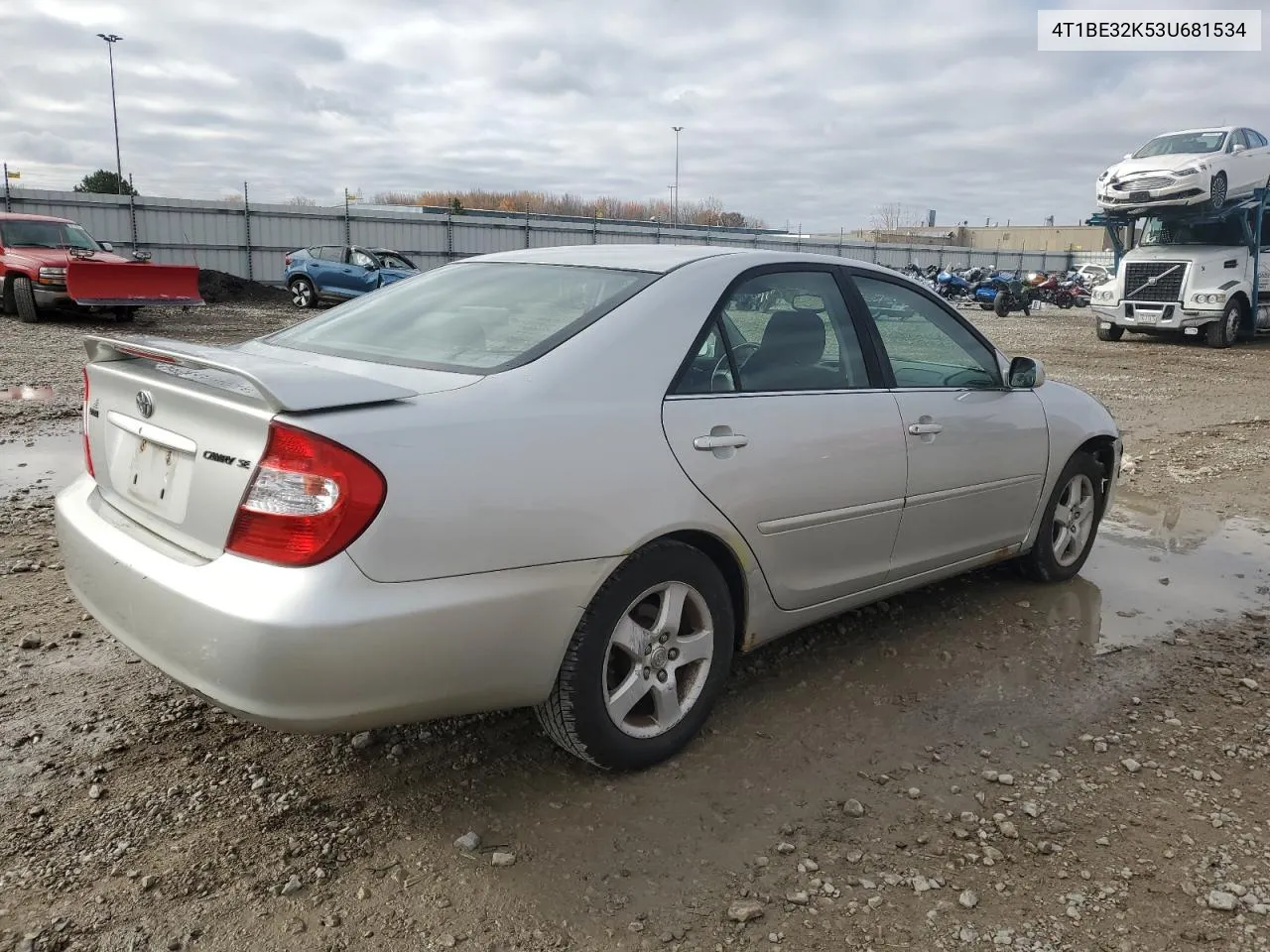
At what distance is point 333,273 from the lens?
22891 millimetres

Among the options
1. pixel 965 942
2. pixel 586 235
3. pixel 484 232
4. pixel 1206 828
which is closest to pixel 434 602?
pixel 965 942

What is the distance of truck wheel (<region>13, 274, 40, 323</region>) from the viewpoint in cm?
1548

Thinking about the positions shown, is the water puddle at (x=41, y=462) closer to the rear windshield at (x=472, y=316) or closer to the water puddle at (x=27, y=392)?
the water puddle at (x=27, y=392)

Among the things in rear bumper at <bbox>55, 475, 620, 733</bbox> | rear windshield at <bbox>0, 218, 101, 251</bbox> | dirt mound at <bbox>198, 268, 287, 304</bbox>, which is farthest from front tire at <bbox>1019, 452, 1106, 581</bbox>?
dirt mound at <bbox>198, 268, 287, 304</bbox>

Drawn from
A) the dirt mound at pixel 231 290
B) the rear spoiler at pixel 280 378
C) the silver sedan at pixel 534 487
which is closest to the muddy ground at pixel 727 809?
the silver sedan at pixel 534 487

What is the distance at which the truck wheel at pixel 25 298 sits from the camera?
15484 mm

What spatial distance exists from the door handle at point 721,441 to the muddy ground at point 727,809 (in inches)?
38.2

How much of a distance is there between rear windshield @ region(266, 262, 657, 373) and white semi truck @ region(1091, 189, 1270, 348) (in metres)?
18.0

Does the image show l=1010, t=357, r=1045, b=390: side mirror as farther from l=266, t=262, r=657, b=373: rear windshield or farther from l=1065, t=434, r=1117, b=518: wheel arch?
l=266, t=262, r=657, b=373: rear windshield

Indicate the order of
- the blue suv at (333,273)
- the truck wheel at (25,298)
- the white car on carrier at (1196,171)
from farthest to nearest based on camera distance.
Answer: the blue suv at (333,273), the white car on carrier at (1196,171), the truck wheel at (25,298)

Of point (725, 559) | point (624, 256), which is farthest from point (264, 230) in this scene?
point (725, 559)

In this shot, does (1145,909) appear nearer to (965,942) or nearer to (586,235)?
(965,942)

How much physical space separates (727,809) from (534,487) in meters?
1.10

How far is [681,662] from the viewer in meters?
2.93
